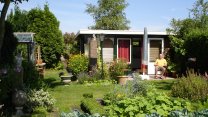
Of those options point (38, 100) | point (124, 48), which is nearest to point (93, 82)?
point (124, 48)

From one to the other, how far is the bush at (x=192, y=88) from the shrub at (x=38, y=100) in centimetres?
383

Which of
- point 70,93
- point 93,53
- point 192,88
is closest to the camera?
point 192,88

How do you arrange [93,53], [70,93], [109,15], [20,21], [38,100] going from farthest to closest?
[109,15] → [20,21] → [93,53] → [70,93] → [38,100]

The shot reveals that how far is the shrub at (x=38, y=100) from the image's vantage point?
11.2 meters

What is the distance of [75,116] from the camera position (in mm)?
5242

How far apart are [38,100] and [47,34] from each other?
63.8 feet

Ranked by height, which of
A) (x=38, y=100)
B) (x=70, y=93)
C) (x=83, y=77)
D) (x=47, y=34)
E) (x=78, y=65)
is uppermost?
(x=47, y=34)

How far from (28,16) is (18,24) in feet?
4.06

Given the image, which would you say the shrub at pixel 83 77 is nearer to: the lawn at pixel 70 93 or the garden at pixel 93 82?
the garden at pixel 93 82

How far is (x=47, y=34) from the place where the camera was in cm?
3036

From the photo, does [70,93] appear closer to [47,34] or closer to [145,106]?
[145,106]

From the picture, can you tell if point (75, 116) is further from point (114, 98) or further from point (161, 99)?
point (114, 98)

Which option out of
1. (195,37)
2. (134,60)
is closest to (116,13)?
(134,60)

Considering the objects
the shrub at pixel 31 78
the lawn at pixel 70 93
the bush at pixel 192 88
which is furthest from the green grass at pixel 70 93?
the bush at pixel 192 88
